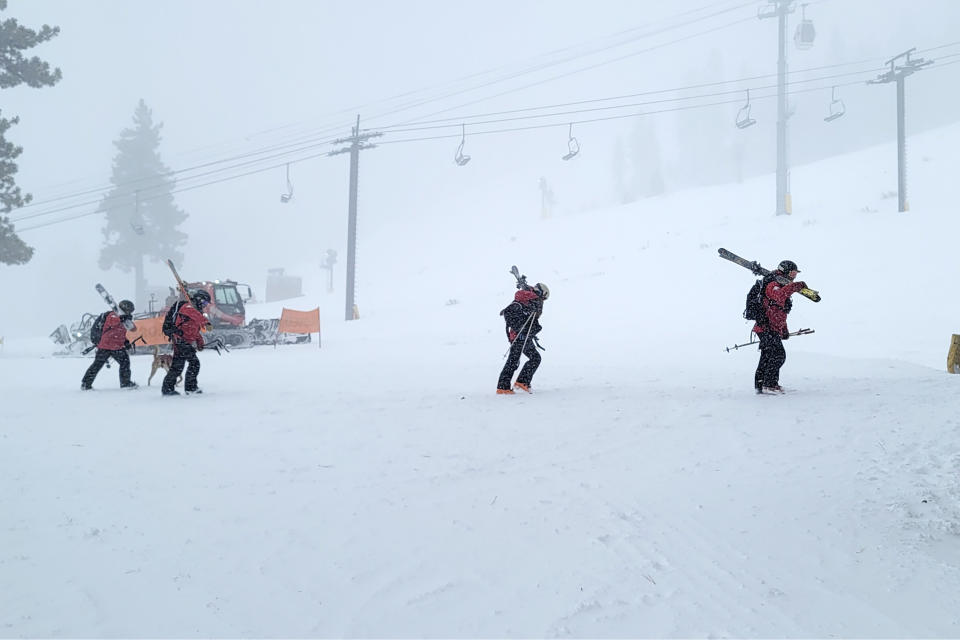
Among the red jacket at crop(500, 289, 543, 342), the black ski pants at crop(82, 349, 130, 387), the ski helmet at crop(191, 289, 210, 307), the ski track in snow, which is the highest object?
the ski helmet at crop(191, 289, 210, 307)

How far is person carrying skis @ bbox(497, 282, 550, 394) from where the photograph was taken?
10297 mm

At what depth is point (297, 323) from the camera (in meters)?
22.1

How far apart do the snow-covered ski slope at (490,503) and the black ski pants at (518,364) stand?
36cm

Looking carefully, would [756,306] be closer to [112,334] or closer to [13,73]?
[112,334]

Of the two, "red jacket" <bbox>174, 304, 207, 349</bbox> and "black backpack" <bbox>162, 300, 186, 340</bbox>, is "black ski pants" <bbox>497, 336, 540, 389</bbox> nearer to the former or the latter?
"red jacket" <bbox>174, 304, 207, 349</bbox>

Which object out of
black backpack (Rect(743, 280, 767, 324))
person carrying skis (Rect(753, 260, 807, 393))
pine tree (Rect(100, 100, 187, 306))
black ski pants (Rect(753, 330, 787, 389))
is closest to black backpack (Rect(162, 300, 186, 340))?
black backpack (Rect(743, 280, 767, 324))

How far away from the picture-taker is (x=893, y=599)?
3725mm

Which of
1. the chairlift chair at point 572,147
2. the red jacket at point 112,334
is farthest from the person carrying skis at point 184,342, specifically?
the chairlift chair at point 572,147

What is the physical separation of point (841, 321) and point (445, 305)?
58.4ft

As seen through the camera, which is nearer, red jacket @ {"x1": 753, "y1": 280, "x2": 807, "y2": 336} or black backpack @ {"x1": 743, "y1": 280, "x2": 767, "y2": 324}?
red jacket @ {"x1": 753, "y1": 280, "x2": 807, "y2": 336}

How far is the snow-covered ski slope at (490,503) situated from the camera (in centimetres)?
353

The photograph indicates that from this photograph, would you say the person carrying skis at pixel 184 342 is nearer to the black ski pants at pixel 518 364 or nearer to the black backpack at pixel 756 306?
the black ski pants at pixel 518 364

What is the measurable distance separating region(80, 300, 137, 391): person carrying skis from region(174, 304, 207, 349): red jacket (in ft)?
5.67

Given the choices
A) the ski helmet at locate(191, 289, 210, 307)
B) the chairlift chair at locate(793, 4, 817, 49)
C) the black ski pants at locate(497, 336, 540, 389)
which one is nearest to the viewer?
the black ski pants at locate(497, 336, 540, 389)
